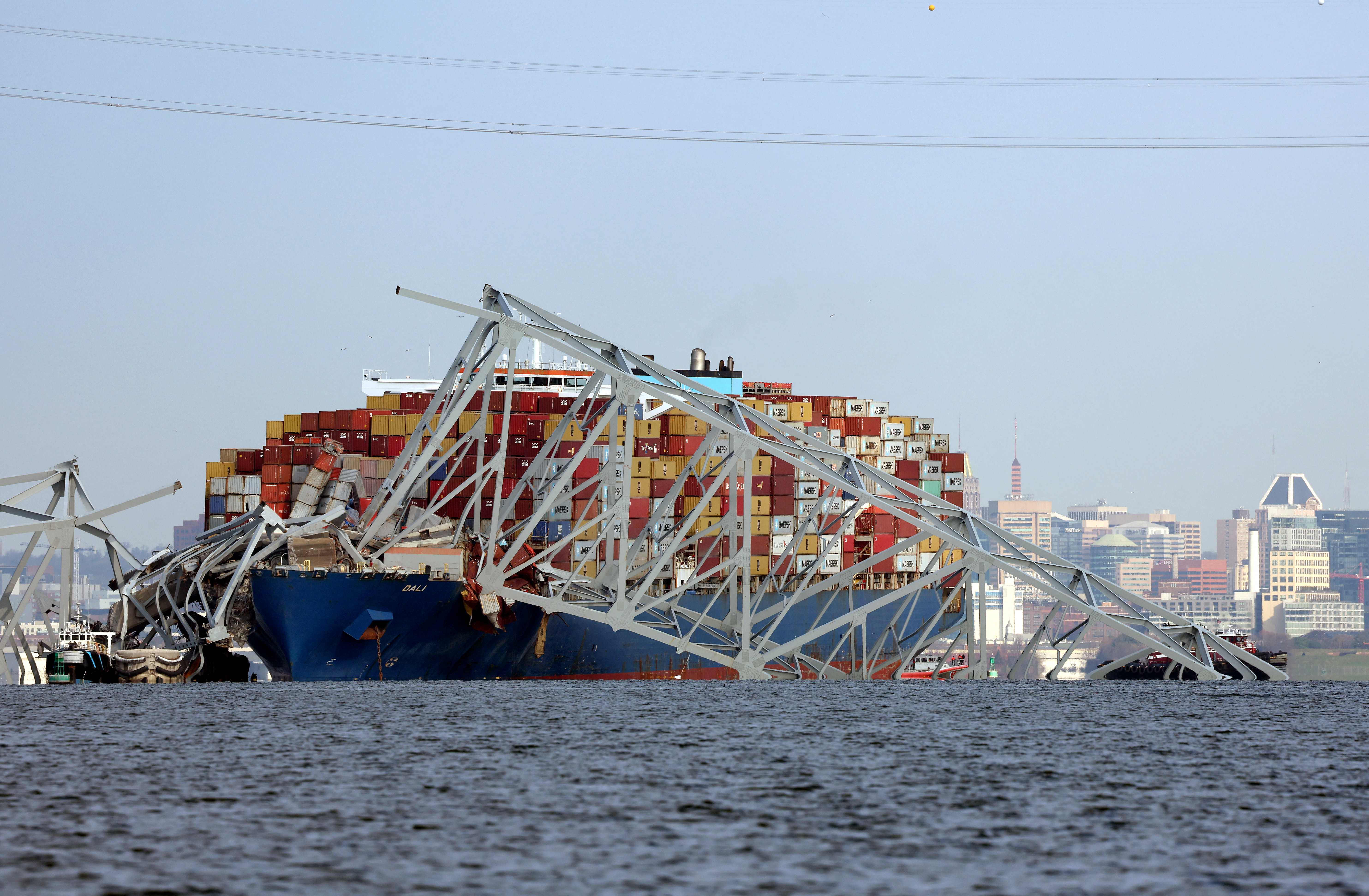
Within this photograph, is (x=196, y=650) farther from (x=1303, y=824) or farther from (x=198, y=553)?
(x=1303, y=824)

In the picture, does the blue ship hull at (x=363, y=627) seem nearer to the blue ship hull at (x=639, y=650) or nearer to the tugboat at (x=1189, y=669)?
the blue ship hull at (x=639, y=650)

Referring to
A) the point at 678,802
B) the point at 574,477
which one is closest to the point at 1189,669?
the point at 574,477

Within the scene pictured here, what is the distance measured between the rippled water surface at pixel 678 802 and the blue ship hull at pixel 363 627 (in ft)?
42.0

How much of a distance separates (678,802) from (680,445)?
193ft

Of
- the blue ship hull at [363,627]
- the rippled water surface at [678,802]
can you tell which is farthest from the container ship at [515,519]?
the rippled water surface at [678,802]

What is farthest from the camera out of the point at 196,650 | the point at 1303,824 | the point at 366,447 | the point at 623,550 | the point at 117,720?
the point at 366,447

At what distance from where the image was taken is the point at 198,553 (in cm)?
5606

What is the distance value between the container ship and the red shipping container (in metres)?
0.10

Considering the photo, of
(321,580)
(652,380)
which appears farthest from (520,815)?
(652,380)

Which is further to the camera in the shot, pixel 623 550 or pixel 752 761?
pixel 623 550

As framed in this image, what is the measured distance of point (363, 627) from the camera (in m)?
49.8

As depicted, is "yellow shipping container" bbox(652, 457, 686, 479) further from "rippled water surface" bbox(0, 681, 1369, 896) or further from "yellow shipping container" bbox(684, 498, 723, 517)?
"rippled water surface" bbox(0, 681, 1369, 896)

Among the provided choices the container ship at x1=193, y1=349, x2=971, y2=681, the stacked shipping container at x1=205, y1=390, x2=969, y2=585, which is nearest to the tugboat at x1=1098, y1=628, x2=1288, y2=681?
the container ship at x1=193, y1=349, x2=971, y2=681

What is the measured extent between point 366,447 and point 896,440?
108 feet
